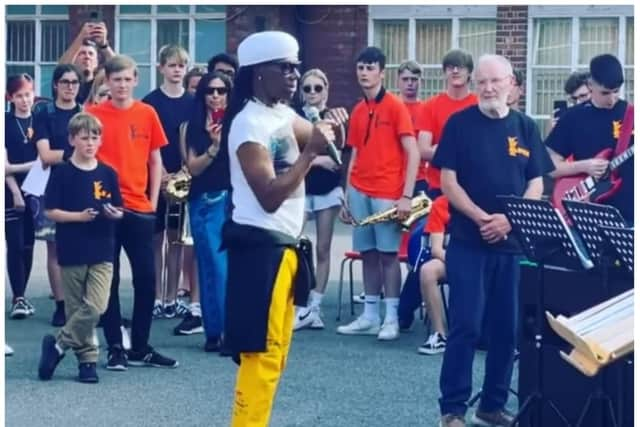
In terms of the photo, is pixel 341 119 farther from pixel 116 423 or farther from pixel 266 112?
pixel 116 423

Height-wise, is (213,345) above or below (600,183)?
below

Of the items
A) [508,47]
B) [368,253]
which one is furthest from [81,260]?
[508,47]

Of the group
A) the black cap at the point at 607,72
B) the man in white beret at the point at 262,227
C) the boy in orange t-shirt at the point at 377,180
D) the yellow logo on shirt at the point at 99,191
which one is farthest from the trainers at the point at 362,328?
the man in white beret at the point at 262,227

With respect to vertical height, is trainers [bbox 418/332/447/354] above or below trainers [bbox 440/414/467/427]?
above

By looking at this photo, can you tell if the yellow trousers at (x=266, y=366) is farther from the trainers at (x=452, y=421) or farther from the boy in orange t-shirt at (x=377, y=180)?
the boy in orange t-shirt at (x=377, y=180)

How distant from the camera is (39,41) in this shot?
22.8 meters

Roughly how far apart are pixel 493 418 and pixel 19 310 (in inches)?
185

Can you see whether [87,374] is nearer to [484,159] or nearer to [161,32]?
[484,159]

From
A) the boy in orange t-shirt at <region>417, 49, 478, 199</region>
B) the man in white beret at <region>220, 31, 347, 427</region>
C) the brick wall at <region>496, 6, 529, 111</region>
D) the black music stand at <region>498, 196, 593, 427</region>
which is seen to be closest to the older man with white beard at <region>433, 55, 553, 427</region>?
the black music stand at <region>498, 196, 593, 427</region>

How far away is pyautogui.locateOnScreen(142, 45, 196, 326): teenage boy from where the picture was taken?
11.2 metres

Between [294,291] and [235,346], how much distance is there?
0.35 metres

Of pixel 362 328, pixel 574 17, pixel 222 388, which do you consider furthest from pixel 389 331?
pixel 574 17

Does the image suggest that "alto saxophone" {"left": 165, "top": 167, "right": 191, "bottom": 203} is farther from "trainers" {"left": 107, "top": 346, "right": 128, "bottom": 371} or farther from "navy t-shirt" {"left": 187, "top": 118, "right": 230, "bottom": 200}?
"trainers" {"left": 107, "top": 346, "right": 128, "bottom": 371}

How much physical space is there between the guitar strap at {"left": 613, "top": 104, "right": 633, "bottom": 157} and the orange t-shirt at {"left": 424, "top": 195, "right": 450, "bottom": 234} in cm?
164
